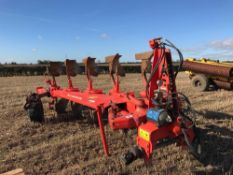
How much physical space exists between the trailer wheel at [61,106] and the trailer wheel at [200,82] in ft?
20.4

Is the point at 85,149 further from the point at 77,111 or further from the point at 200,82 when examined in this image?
the point at 200,82

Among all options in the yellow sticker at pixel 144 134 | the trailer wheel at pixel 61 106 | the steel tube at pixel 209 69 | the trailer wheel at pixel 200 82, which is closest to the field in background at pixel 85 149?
the trailer wheel at pixel 61 106

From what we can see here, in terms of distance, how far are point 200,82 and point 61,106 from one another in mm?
6468

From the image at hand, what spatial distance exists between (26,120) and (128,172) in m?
3.65

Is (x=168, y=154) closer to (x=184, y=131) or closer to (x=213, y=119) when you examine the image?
(x=184, y=131)

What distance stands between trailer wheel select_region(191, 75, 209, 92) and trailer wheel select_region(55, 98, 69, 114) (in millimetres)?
6232

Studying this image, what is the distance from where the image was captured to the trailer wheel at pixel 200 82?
11534 mm

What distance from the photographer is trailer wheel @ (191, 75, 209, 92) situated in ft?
37.8

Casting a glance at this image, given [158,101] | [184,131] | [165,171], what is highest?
[158,101]

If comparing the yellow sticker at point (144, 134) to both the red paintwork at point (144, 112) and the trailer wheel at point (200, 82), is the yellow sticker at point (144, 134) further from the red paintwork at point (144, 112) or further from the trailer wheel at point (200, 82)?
the trailer wheel at point (200, 82)

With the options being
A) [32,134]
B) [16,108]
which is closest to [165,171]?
[32,134]

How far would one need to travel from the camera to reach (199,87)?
11812 mm

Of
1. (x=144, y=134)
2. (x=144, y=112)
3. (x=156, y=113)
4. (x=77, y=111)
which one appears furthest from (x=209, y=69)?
(x=144, y=134)

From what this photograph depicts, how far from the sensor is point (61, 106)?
293 inches
